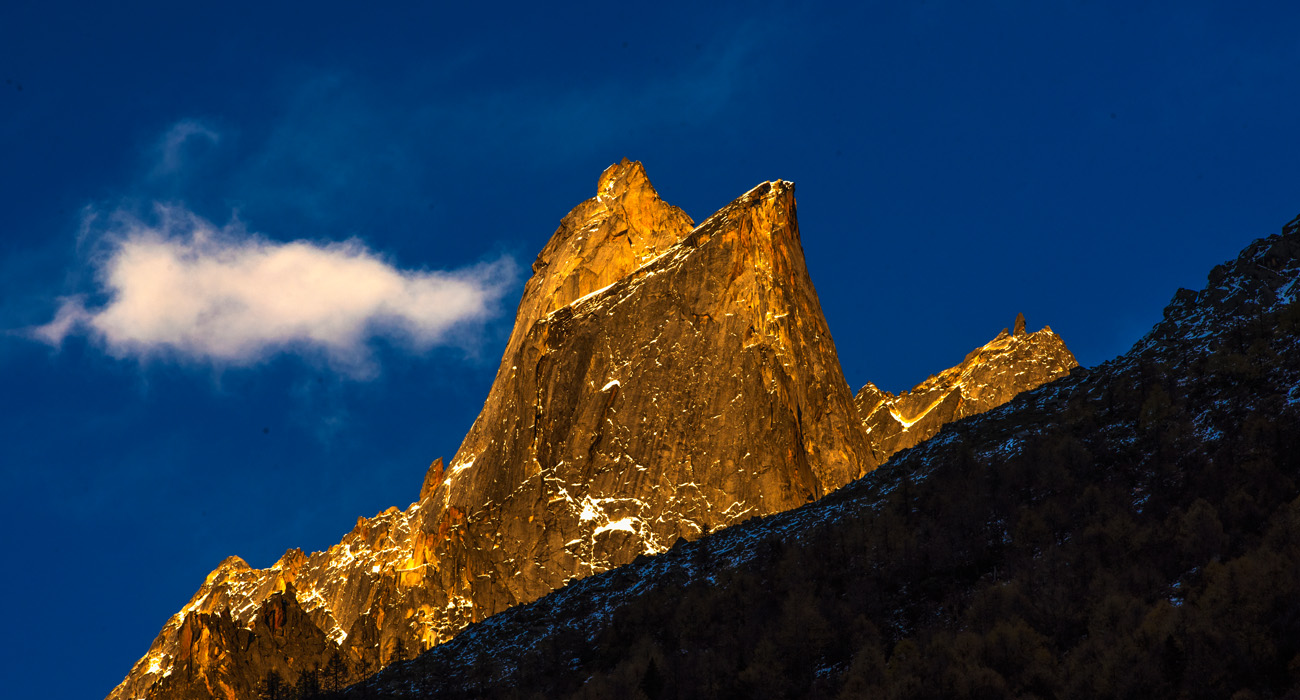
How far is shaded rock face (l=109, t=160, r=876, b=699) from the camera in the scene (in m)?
161

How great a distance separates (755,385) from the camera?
16688 centimetres

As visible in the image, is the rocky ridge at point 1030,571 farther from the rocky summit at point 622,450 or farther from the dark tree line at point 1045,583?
the rocky summit at point 622,450

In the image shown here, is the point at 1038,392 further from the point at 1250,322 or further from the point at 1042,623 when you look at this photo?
the point at 1042,623

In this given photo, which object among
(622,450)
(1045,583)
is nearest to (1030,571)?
(1045,583)

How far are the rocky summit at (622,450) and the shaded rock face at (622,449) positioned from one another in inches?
9.5

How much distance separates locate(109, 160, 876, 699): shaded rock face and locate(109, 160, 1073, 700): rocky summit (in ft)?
0.79

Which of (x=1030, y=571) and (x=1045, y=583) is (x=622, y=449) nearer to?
(x=1030, y=571)

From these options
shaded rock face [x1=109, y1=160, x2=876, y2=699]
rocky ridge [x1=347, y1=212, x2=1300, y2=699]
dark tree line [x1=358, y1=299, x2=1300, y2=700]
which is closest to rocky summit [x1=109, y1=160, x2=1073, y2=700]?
shaded rock face [x1=109, y1=160, x2=876, y2=699]

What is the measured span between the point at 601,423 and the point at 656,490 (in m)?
14.0

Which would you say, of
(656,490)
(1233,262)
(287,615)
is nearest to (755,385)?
(656,490)

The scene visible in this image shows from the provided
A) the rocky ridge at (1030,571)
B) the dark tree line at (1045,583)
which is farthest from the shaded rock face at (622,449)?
the dark tree line at (1045,583)

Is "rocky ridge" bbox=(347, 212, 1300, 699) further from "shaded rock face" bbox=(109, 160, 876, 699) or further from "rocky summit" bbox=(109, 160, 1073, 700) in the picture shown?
"shaded rock face" bbox=(109, 160, 876, 699)

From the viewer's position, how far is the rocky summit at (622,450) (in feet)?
527

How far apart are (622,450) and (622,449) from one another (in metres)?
0.18
